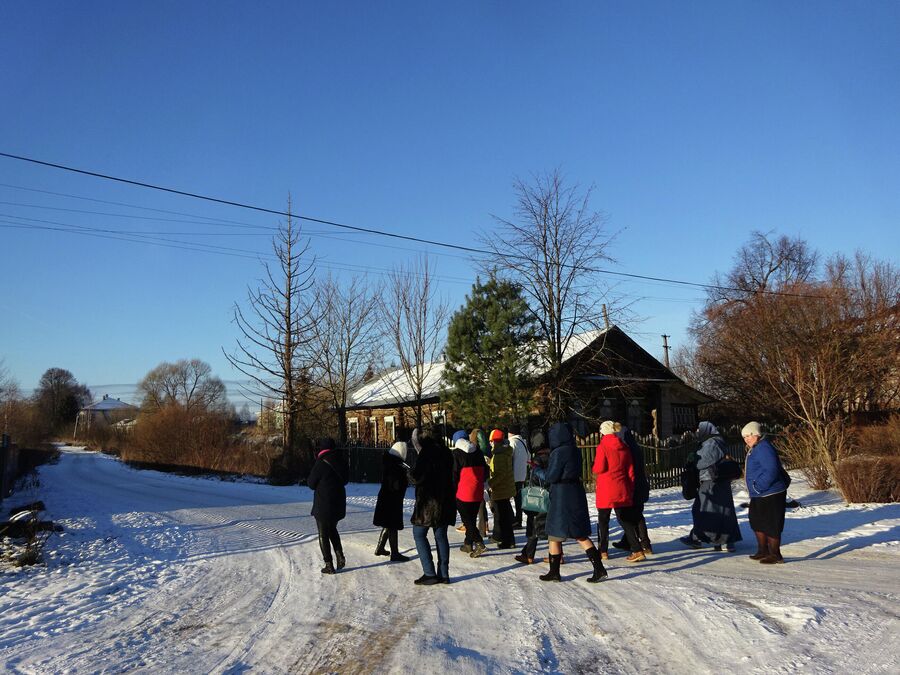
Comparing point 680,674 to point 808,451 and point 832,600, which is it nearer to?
point 832,600

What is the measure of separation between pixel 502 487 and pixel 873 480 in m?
8.12

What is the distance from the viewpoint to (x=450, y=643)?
545 centimetres

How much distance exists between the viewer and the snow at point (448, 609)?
16.9 ft

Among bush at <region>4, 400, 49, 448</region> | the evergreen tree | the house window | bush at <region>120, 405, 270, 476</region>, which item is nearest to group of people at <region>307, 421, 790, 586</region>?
the evergreen tree

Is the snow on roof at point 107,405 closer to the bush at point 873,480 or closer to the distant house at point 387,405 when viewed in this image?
the distant house at point 387,405

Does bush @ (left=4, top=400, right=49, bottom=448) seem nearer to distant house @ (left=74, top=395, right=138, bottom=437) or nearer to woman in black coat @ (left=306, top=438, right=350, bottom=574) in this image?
woman in black coat @ (left=306, top=438, right=350, bottom=574)

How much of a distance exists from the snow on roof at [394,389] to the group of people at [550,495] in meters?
19.0

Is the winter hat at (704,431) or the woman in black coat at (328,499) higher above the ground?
the winter hat at (704,431)

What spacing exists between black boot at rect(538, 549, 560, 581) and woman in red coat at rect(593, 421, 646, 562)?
50.4 inches

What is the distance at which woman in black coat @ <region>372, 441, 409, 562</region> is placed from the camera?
851cm

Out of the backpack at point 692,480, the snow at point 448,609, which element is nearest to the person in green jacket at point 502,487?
the snow at point 448,609

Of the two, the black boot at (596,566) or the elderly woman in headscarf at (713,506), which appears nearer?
the black boot at (596,566)

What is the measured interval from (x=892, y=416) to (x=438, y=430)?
14.0 meters

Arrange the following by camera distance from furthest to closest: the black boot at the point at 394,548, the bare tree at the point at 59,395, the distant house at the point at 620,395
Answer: the bare tree at the point at 59,395
the distant house at the point at 620,395
the black boot at the point at 394,548
